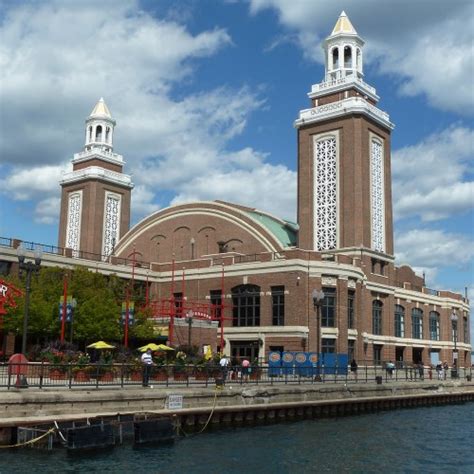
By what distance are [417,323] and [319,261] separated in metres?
25.8

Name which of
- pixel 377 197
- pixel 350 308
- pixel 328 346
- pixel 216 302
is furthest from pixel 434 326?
pixel 216 302

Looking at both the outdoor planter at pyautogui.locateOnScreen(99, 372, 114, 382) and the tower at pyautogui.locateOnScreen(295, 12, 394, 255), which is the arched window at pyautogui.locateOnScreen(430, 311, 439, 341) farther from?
the outdoor planter at pyautogui.locateOnScreen(99, 372, 114, 382)

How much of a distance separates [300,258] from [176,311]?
13.7 meters

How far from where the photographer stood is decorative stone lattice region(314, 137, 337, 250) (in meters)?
76.1

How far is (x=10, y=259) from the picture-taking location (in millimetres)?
64500

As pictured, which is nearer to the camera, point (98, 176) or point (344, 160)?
point (344, 160)

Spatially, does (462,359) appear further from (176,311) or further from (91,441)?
(91,441)

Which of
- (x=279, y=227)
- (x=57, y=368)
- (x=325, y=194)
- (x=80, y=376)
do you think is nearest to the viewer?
(x=80, y=376)

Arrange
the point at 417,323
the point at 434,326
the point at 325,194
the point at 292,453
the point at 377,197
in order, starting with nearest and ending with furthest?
the point at 292,453, the point at 325,194, the point at 377,197, the point at 417,323, the point at 434,326

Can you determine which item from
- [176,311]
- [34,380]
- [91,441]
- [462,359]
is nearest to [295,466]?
[91,441]

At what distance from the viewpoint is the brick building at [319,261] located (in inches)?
2586

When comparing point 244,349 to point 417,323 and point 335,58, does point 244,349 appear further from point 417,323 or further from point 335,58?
point 335,58

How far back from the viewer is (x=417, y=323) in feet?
283

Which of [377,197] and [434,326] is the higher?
[377,197]
